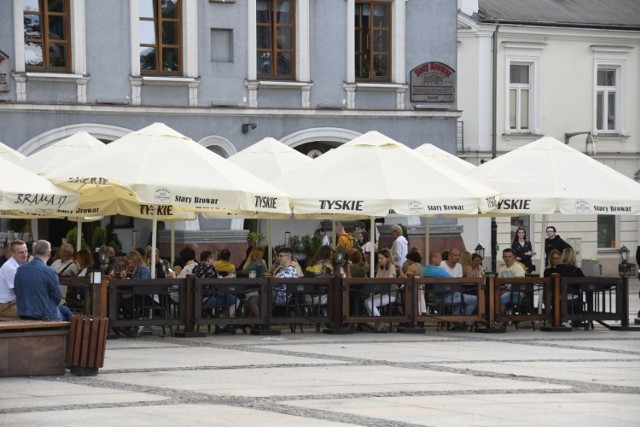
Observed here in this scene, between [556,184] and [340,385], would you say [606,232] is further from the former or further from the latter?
[340,385]

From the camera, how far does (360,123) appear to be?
37.2m

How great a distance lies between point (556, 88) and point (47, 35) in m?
18.0

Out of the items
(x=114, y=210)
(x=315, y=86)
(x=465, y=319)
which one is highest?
(x=315, y=86)

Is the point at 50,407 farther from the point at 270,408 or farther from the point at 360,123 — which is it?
the point at 360,123

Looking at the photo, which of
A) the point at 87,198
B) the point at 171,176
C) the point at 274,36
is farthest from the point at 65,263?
the point at 274,36

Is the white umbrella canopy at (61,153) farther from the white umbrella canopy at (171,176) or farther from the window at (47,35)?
the window at (47,35)

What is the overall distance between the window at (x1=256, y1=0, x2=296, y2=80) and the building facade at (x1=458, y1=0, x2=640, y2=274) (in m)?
9.63

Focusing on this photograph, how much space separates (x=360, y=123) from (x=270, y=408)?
23.3 m

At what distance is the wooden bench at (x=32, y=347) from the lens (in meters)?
16.4

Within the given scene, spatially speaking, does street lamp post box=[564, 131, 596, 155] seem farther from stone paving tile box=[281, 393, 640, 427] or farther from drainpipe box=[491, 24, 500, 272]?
stone paving tile box=[281, 393, 640, 427]

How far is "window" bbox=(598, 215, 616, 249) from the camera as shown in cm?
4781

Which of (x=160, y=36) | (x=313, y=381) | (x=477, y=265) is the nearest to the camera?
(x=313, y=381)

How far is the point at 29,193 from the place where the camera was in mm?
21266

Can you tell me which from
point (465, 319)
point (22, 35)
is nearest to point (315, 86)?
point (22, 35)
